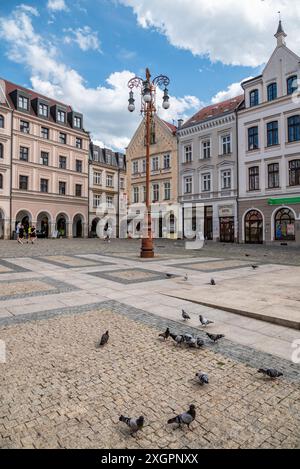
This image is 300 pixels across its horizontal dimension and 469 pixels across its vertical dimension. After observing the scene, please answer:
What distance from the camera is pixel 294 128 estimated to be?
24609mm

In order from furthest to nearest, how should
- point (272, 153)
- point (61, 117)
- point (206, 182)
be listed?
point (61, 117) → point (206, 182) → point (272, 153)

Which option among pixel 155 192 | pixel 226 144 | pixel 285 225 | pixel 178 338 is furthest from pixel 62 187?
pixel 178 338

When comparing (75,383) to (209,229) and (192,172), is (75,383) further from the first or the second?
(192,172)

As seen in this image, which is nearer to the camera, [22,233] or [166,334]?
[166,334]

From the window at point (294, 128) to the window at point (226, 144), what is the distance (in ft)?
19.5

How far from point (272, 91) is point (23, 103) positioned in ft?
91.6

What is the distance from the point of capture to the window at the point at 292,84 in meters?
24.6

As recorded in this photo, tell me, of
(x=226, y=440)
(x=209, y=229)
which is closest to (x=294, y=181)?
(x=209, y=229)

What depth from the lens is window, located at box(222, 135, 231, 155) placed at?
29.4m

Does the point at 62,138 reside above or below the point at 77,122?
below

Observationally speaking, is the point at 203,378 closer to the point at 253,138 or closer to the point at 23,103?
the point at 253,138

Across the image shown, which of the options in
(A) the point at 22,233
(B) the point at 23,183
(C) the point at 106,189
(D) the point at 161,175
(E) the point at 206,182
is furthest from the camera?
(C) the point at 106,189

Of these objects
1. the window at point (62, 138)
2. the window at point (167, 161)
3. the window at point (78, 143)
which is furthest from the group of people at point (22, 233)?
the window at point (78, 143)

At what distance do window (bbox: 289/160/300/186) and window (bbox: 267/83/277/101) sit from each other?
6.34m
